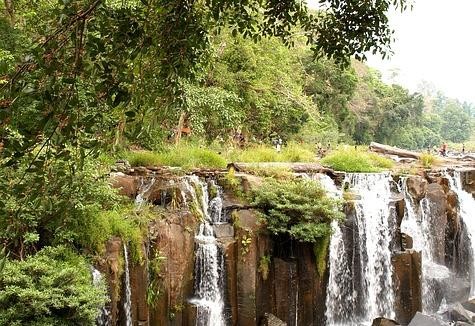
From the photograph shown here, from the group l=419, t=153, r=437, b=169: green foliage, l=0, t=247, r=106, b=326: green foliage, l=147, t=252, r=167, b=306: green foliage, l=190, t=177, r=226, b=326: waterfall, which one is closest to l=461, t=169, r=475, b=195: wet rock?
l=419, t=153, r=437, b=169: green foliage

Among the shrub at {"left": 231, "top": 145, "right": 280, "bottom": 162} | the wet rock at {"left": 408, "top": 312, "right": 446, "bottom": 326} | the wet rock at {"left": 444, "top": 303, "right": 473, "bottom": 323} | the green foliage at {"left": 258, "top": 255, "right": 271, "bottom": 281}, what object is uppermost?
the shrub at {"left": 231, "top": 145, "right": 280, "bottom": 162}

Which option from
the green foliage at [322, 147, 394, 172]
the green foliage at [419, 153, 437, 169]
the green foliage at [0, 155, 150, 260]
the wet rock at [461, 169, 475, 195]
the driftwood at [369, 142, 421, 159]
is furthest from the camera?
the driftwood at [369, 142, 421, 159]

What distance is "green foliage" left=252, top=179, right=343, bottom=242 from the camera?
9.31 m

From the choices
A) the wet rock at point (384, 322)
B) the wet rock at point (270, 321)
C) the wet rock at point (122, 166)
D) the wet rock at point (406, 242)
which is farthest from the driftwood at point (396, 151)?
the wet rock at point (122, 166)

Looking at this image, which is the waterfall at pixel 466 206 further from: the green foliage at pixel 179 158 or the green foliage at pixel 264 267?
the green foliage at pixel 179 158

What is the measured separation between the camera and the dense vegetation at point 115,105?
1850mm

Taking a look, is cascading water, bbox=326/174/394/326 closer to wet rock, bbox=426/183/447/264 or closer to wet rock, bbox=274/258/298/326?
wet rock, bbox=274/258/298/326

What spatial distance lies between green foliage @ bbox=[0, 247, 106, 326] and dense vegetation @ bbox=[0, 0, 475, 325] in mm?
18

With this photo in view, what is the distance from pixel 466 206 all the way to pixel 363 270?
5195mm

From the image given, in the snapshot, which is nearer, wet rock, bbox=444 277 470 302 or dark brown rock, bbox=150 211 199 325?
dark brown rock, bbox=150 211 199 325

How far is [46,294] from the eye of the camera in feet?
17.9

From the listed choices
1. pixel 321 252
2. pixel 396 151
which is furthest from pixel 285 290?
pixel 396 151

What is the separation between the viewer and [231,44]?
46.9ft

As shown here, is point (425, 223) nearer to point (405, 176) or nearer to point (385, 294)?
point (405, 176)
